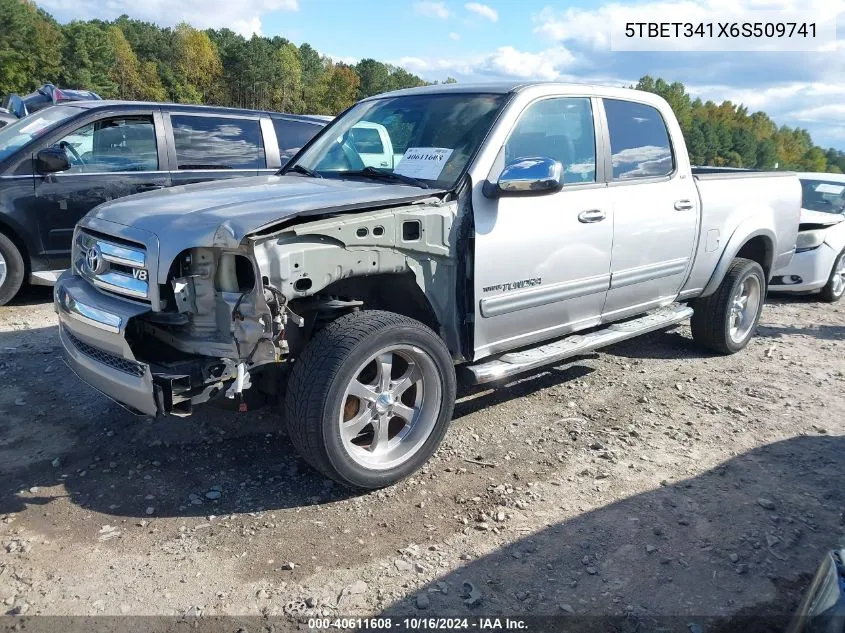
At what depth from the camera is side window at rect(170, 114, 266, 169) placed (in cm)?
700

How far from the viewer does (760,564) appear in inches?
120

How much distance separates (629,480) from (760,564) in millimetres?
833

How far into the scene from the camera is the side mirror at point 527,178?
371 cm

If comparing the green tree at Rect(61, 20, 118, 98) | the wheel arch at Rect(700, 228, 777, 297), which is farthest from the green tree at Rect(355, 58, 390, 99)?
the wheel arch at Rect(700, 228, 777, 297)

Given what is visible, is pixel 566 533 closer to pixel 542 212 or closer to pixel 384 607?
pixel 384 607

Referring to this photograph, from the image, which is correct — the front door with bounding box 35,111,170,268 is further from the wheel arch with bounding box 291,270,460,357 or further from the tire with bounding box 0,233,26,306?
the wheel arch with bounding box 291,270,460,357

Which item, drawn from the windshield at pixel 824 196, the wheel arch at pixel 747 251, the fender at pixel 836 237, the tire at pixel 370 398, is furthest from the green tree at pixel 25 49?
the tire at pixel 370 398

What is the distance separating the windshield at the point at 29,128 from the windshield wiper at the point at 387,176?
3933mm

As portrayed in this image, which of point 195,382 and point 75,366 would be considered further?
point 75,366

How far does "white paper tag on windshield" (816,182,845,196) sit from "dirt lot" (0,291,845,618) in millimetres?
5510

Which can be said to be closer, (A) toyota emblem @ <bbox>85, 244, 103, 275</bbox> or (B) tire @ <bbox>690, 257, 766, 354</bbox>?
(A) toyota emblem @ <bbox>85, 244, 103, 275</bbox>

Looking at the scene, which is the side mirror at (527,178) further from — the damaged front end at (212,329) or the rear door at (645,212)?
the damaged front end at (212,329)

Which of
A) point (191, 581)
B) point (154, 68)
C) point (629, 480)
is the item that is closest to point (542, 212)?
point (629, 480)

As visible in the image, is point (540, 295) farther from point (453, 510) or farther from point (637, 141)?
point (637, 141)
